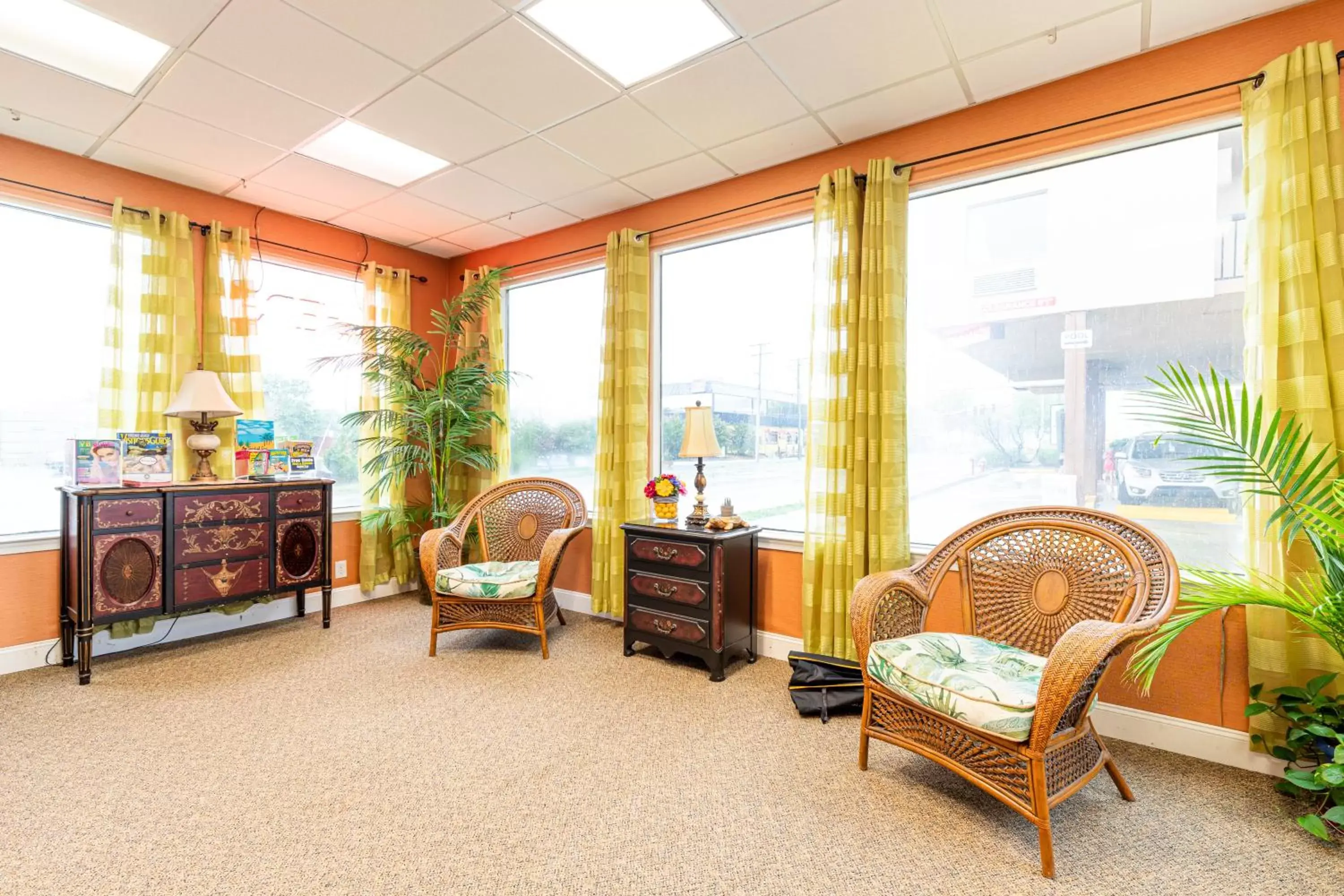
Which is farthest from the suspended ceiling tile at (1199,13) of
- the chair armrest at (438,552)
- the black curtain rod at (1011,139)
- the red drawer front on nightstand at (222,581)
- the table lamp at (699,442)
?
the red drawer front on nightstand at (222,581)

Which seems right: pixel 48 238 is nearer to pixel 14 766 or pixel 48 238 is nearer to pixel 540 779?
pixel 14 766

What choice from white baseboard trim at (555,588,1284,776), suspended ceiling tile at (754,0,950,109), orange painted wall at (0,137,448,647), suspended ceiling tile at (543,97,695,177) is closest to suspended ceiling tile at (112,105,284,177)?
orange painted wall at (0,137,448,647)

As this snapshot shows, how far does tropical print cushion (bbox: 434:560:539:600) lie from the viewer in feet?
11.0

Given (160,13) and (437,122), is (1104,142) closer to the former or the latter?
(437,122)

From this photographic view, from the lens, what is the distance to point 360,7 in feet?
7.26

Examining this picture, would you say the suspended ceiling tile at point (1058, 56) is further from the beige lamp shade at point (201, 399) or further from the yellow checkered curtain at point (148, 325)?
the yellow checkered curtain at point (148, 325)

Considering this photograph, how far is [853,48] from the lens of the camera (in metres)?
2.44

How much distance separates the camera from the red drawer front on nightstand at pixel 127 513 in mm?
3029

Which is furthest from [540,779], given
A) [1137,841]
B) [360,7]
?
[360,7]

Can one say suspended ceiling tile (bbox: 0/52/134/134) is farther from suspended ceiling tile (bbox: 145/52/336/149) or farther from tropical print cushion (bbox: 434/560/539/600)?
tropical print cushion (bbox: 434/560/539/600)

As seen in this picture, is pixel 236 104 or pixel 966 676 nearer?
pixel 966 676

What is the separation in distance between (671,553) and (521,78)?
2.35 metres

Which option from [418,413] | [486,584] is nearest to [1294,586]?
[486,584]

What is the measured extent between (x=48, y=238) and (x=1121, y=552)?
541 cm
